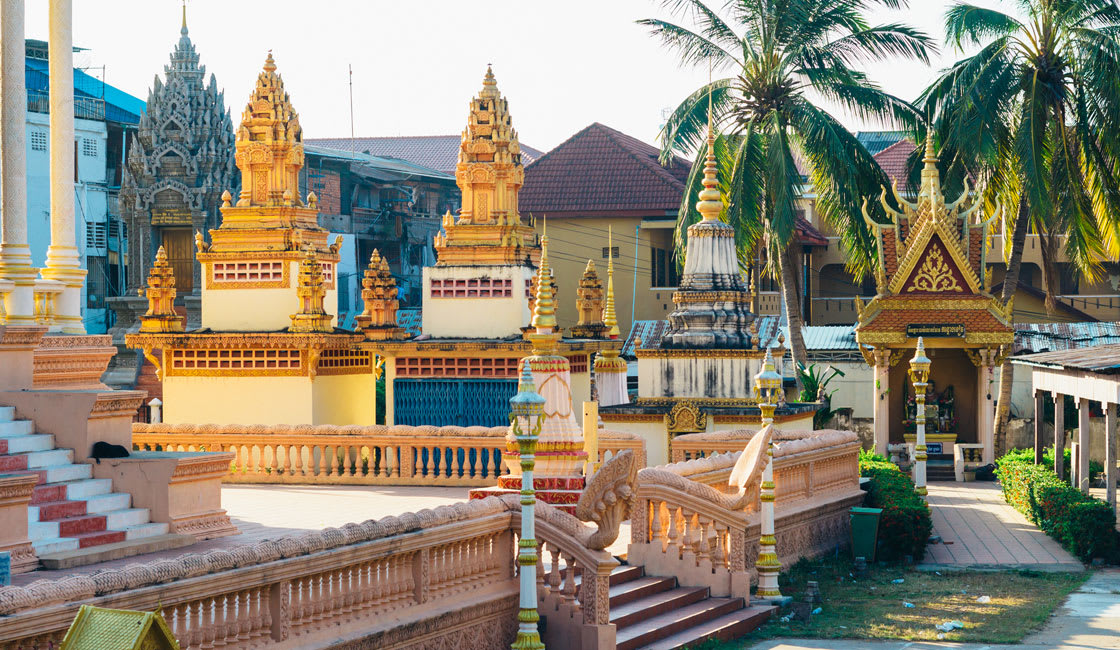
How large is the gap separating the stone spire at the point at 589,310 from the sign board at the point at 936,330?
7.20 m

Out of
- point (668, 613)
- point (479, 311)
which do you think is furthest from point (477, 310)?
point (668, 613)

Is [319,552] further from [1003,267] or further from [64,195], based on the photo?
[1003,267]

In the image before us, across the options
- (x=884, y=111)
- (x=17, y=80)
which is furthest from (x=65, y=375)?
(x=884, y=111)

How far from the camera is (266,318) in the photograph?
23.8 m

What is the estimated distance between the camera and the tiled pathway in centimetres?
1872

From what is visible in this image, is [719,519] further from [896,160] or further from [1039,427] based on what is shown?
[896,160]

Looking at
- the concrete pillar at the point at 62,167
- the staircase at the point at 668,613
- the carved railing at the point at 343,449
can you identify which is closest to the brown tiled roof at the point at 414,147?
the carved railing at the point at 343,449

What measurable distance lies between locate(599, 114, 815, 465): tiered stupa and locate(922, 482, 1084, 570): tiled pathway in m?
2.87

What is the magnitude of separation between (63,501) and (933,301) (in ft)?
68.3

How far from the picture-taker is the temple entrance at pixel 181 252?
149 ft

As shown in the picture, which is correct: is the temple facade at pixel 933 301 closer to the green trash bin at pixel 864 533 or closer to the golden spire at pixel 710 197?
the golden spire at pixel 710 197

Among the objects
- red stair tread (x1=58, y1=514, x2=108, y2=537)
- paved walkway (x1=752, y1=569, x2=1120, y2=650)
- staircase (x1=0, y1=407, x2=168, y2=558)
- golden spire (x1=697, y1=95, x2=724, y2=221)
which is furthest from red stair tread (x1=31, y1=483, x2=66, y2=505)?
golden spire (x1=697, y1=95, x2=724, y2=221)

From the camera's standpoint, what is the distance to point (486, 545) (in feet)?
38.7

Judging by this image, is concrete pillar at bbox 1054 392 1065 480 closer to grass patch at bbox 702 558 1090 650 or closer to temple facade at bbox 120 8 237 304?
grass patch at bbox 702 558 1090 650
